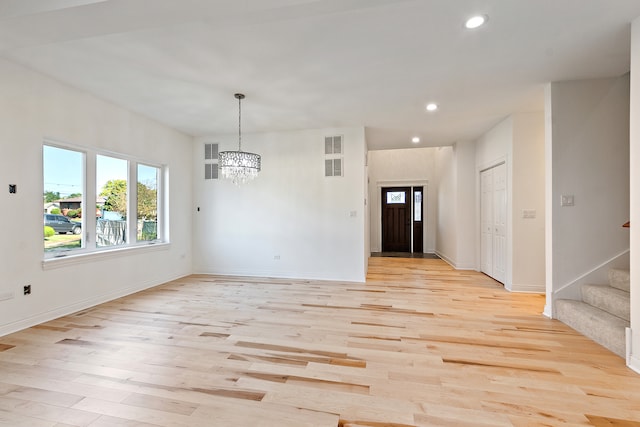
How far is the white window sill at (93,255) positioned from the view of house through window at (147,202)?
25 centimetres

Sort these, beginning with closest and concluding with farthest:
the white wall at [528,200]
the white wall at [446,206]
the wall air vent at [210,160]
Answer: the white wall at [528,200]
the wall air vent at [210,160]
the white wall at [446,206]

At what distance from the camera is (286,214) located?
5566mm

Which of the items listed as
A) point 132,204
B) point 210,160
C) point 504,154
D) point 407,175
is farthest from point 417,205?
point 132,204

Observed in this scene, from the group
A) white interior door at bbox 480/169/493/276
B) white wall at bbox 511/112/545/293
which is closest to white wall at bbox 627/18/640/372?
white wall at bbox 511/112/545/293

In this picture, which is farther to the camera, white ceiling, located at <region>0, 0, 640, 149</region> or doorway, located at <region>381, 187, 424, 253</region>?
doorway, located at <region>381, 187, 424, 253</region>

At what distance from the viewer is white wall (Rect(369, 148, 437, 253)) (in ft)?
30.0

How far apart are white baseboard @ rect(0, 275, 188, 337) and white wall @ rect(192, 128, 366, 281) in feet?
5.03

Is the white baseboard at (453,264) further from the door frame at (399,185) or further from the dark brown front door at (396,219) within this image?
the dark brown front door at (396,219)

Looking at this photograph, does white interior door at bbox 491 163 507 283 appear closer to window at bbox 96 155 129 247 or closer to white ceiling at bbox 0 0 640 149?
white ceiling at bbox 0 0 640 149

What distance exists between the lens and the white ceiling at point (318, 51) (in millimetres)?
1936

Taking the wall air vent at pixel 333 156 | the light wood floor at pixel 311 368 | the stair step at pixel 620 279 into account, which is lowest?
the light wood floor at pixel 311 368

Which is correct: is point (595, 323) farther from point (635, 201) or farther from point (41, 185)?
point (41, 185)

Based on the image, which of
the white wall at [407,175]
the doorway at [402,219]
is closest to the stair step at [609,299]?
the white wall at [407,175]

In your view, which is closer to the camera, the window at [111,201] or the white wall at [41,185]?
the white wall at [41,185]
